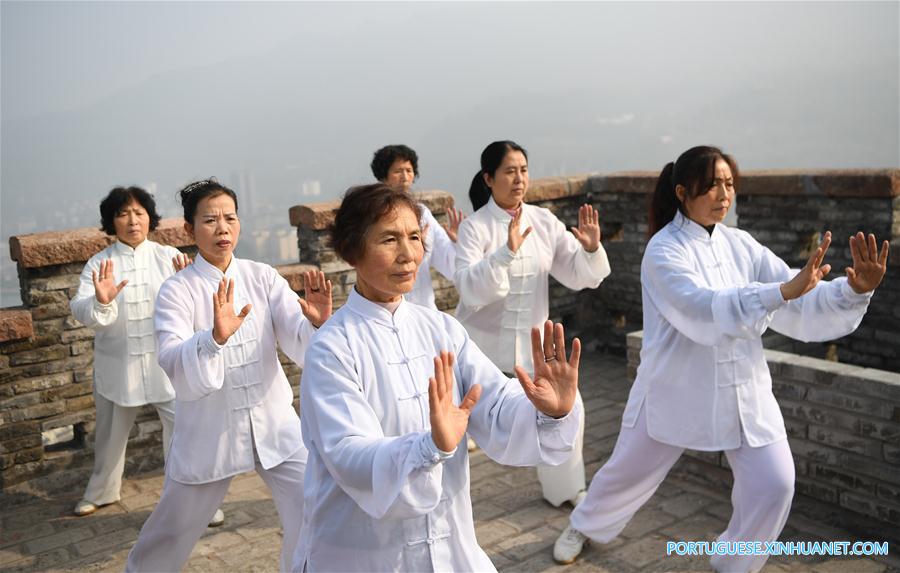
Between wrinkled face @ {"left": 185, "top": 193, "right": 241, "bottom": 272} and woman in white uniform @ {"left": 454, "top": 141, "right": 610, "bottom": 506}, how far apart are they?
Result: 1.55 meters

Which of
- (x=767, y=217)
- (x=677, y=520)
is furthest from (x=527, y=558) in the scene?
(x=767, y=217)

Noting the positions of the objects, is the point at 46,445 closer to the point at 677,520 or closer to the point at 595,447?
the point at 595,447

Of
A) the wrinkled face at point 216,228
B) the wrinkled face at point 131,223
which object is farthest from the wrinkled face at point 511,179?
the wrinkled face at point 131,223

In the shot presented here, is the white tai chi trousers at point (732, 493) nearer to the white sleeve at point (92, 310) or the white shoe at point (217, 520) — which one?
the white shoe at point (217, 520)

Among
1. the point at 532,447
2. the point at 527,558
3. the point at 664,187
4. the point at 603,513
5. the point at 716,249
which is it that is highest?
the point at 664,187

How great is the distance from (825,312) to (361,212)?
7.40ft

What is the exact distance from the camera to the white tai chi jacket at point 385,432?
7.77ft

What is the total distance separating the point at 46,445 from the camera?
6.08 meters

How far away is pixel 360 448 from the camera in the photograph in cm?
228

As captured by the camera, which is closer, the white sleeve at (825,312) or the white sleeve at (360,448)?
the white sleeve at (360,448)

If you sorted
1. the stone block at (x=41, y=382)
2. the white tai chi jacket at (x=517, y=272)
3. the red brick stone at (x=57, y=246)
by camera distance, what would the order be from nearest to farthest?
the white tai chi jacket at (x=517, y=272) < the red brick stone at (x=57, y=246) < the stone block at (x=41, y=382)

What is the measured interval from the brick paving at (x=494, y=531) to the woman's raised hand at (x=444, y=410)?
249 centimetres

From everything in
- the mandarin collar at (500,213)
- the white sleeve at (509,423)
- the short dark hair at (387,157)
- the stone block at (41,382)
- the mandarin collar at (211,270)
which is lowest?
the stone block at (41,382)

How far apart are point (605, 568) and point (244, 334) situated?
81.5 inches
